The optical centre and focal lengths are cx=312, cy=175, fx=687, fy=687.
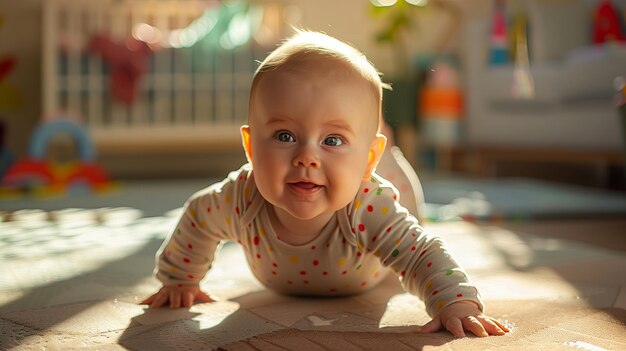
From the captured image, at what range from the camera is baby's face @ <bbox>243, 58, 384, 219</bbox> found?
2.49 feet

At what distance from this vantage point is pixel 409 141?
12.6ft

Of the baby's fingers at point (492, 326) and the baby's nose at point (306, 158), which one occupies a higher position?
the baby's nose at point (306, 158)

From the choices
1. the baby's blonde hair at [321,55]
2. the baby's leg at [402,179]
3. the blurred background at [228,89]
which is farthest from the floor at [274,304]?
the blurred background at [228,89]

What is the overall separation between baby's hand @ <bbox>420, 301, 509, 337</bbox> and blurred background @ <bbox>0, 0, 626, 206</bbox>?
1720 millimetres

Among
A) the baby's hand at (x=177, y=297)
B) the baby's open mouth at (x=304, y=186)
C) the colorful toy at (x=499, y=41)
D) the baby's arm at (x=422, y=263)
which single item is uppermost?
the colorful toy at (x=499, y=41)

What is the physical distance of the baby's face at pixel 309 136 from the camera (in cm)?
76

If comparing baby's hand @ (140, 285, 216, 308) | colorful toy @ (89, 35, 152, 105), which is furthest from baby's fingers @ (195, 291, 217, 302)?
colorful toy @ (89, 35, 152, 105)

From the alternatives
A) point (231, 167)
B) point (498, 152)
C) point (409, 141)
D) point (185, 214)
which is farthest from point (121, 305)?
point (409, 141)

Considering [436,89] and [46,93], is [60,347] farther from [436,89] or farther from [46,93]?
[436,89]

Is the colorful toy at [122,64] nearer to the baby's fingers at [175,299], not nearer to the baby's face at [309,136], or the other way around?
the baby's fingers at [175,299]

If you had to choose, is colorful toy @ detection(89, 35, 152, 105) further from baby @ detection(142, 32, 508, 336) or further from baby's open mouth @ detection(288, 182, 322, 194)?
baby's open mouth @ detection(288, 182, 322, 194)

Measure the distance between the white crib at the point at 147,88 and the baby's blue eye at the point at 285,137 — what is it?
2.42 metres

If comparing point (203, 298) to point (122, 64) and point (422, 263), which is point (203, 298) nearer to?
point (422, 263)

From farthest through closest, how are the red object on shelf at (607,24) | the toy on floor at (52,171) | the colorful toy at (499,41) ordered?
the colorful toy at (499,41) < the red object on shelf at (607,24) < the toy on floor at (52,171)
